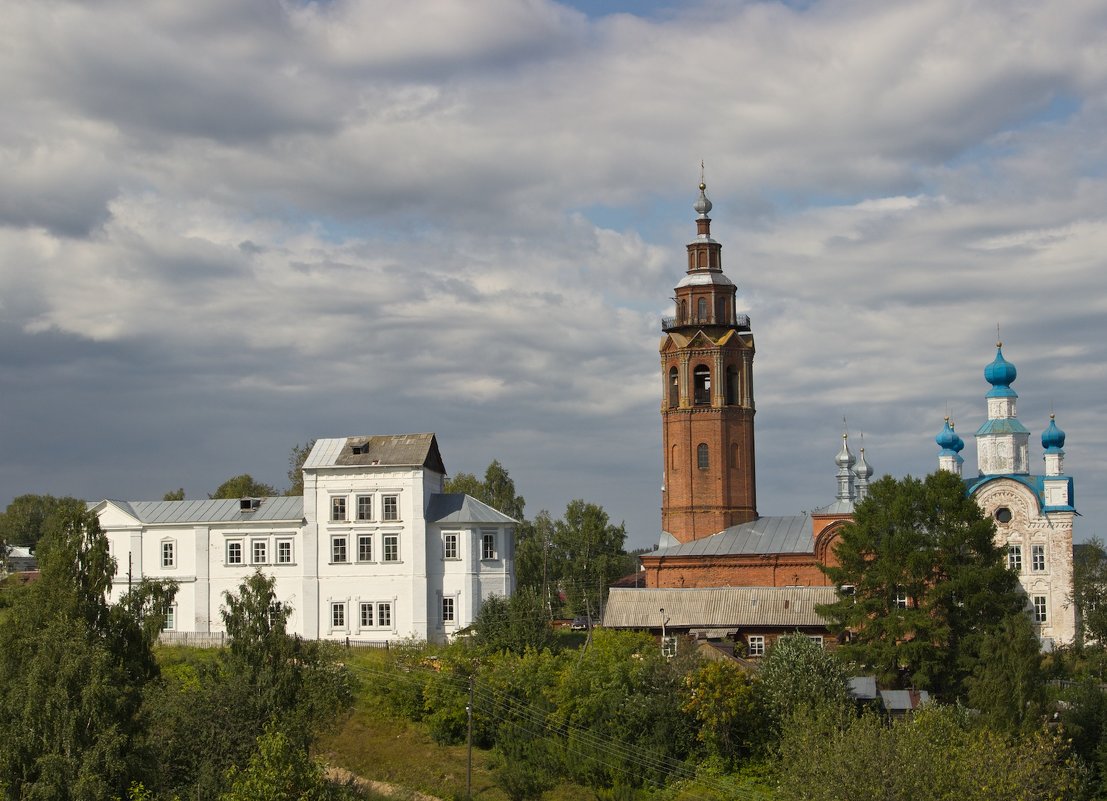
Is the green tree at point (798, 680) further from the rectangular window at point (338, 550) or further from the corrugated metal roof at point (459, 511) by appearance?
the rectangular window at point (338, 550)

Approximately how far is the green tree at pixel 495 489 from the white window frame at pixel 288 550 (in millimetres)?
27343

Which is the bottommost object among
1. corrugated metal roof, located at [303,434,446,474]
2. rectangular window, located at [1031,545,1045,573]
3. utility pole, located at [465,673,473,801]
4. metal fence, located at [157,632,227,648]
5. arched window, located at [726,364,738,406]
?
utility pole, located at [465,673,473,801]

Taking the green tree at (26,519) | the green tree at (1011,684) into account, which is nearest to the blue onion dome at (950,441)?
the green tree at (1011,684)

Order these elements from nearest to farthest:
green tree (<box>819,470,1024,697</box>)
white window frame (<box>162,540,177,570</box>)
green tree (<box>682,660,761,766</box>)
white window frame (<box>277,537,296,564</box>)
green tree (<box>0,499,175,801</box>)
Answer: green tree (<box>0,499,175,801</box>) → green tree (<box>682,660,761,766</box>) → green tree (<box>819,470,1024,697</box>) → white window frame (<box>277,537,296,564</box>) → white window frame (<box>162,540,177,570</box>)

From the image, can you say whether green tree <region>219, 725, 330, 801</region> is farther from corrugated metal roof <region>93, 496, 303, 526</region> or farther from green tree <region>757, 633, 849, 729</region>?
corrugated metal roof <region>93, 496, 303, 526</region>

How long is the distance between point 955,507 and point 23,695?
29.5 meters

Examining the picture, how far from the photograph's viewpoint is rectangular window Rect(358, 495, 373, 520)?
51.2 meters

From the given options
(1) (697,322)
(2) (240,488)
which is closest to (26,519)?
(2) (240,488)

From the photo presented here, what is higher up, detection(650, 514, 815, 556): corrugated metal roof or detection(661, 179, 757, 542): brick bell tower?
detection(661, 179, 757, 542): brick bell tower

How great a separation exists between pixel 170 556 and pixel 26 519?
183ft

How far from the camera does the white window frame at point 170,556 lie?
5275 cm

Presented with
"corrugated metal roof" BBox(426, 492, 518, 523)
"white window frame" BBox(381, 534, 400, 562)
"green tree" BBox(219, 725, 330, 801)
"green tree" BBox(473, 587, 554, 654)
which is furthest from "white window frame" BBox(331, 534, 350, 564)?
"green tree" BBox(219, 725, 330, 801)

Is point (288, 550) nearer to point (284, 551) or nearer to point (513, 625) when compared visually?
point (284, 551)

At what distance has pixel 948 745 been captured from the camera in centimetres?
3225
